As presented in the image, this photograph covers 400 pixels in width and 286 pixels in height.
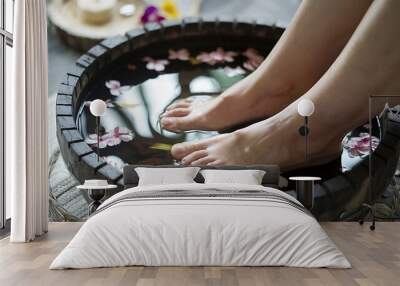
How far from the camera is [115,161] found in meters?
7.28

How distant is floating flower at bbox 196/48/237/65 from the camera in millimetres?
7441

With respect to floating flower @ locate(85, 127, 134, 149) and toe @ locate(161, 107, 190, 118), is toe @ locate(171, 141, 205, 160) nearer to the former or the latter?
toe @ locate(161, 107, 190, 118)

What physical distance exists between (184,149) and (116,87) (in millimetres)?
1181

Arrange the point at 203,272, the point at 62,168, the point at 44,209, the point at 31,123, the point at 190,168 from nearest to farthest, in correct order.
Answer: the point at 203,272
the point at 31,123
the point at 44,209
the point at 190,168
the point at 62,168

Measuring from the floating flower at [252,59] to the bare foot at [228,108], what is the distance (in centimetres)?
17

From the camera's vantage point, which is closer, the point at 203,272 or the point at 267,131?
the point at 203,272

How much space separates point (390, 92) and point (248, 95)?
1737mm

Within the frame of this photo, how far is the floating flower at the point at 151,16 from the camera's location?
7477mm

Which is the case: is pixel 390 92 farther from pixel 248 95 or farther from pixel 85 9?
pixel 85 9

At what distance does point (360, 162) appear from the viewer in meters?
7.13

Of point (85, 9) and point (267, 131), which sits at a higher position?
point (85, 9)

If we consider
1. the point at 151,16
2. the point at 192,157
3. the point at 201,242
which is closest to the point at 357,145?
the point at 192,157

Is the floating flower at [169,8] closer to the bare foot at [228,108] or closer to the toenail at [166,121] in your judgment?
the bare foot at [228,108]

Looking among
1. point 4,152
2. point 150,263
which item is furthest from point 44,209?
point 150,263
